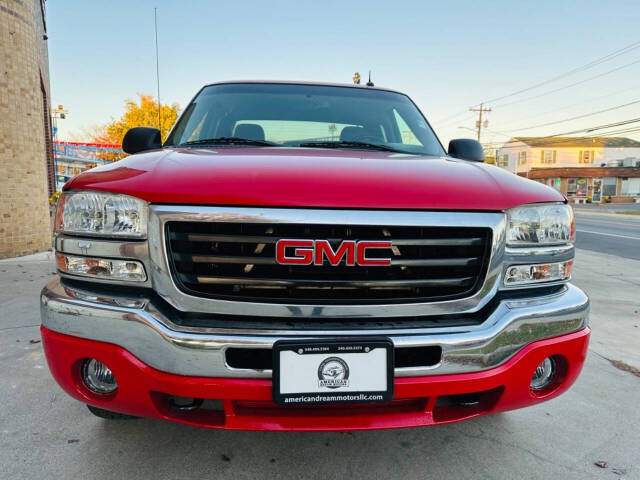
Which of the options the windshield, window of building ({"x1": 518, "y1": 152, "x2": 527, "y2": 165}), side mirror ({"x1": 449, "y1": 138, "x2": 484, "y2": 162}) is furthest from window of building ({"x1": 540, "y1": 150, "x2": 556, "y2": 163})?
side mirror ({"x1": 449, "y1": 138, "x2": 484, "y2": 162})

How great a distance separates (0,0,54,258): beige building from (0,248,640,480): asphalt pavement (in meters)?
5.54

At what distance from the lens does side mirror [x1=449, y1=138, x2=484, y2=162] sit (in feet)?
Answer: 8.32

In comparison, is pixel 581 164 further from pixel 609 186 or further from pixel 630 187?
pixel 630 187

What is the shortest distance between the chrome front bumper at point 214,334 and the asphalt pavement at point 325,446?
61cm

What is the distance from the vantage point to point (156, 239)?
1.40 metres

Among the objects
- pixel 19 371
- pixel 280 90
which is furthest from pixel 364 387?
pixel 19 371

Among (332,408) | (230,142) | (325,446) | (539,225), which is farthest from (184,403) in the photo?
(539,225)

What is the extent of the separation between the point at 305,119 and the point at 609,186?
55371mm

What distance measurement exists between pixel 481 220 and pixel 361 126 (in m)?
1.34

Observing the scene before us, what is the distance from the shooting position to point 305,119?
2.60m

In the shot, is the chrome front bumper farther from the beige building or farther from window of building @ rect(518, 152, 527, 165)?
window of building @ rect(518, 152, 527, 165)

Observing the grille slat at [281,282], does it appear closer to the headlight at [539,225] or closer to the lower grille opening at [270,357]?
the lower grille opening at [270,357]

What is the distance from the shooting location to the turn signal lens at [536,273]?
155 centimetres

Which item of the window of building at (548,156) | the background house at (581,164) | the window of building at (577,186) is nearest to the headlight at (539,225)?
the background house at (581,164)
